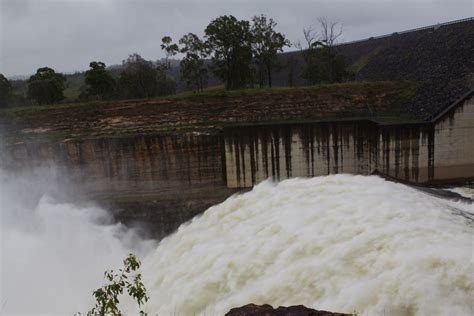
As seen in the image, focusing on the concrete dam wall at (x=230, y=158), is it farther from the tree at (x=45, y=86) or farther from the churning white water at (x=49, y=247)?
the tree at (x=45, y=86)

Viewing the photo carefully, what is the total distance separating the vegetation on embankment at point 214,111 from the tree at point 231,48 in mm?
4651

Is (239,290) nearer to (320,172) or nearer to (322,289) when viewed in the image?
(322,289)

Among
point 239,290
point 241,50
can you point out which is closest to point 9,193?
point 239,290

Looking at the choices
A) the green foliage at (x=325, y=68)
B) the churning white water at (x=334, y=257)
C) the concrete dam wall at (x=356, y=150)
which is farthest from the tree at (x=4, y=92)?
the churning white water at (x=334, y=257)

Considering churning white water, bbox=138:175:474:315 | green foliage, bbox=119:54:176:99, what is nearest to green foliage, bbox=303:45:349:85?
green foliage, bbox=119:54:176:99

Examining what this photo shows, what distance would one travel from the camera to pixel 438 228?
7910 millimetres

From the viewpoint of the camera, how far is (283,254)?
8.72m

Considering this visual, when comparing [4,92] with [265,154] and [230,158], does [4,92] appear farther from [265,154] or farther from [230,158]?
[265,154]

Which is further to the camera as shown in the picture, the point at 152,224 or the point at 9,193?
the point at 9,193

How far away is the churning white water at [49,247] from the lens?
37.9 ft

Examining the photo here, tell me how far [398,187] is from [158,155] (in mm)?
9589

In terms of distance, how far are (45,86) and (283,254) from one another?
2312 centimetres

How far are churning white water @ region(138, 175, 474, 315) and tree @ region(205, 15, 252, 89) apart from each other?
14.5 metres

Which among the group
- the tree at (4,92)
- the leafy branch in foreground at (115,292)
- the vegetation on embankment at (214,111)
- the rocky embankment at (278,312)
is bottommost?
the rocky embankment at (278,312)
